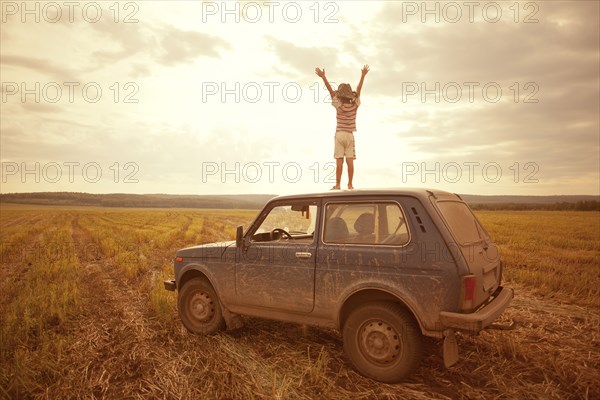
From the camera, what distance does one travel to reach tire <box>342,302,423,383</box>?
3.70m

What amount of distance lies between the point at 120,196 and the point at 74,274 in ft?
499

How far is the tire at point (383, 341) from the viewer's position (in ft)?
12.1

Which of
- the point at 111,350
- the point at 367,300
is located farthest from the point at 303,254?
the point at 111,350

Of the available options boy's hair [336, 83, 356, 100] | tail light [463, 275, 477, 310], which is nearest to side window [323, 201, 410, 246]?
tail light [463, 275, 477, 310]

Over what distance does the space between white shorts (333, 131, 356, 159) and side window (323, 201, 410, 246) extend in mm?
2878

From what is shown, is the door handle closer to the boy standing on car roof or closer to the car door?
the car door

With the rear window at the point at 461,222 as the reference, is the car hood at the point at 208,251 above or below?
below

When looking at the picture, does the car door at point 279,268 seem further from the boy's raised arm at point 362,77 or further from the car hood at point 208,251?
the boy's raised arm at point 362,77

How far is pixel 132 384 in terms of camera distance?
3.90m

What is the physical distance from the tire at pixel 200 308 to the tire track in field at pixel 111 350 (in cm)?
52

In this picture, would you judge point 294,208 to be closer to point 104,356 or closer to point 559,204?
point 104,356

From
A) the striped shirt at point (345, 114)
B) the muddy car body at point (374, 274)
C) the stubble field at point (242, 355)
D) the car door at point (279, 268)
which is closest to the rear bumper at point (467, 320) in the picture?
the muddy car body at point (374, 274)

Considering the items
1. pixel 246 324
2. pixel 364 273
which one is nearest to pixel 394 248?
pixel 364 273

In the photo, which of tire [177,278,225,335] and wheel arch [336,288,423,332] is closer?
wheel arch [336,288,423,332]
